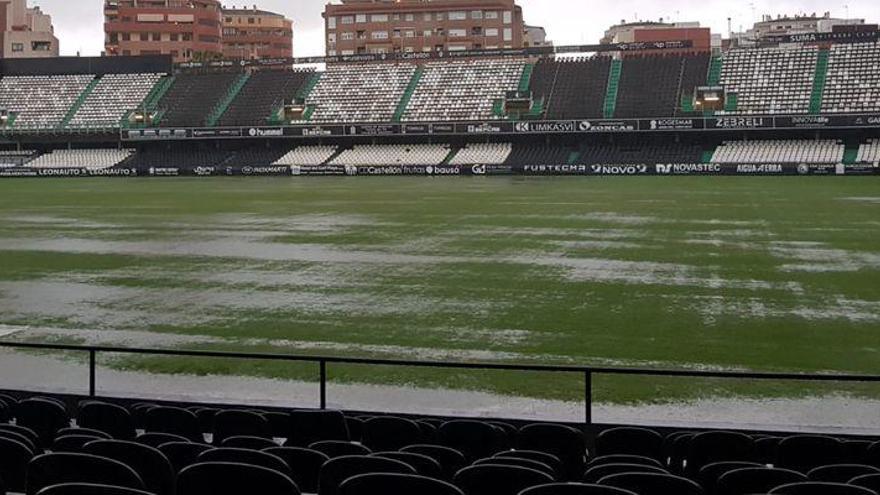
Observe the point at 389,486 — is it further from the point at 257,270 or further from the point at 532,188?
the point at 532,188

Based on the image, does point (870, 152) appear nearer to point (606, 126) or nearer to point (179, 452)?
point (606, 126)

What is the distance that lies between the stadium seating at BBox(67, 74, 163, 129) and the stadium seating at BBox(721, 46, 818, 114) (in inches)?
2293

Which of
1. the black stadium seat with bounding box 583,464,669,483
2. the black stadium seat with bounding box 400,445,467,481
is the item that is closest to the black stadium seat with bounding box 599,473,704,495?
the black stadium seat with bounding box 583,464,669,483

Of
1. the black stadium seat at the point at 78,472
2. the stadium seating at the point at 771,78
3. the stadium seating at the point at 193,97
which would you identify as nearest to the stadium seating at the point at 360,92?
the stadium seating at the point at 193,97

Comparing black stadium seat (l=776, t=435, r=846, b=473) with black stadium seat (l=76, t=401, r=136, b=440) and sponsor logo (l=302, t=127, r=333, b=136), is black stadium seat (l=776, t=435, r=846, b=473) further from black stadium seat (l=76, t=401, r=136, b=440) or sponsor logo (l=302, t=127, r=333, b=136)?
sponsor logo (l=302, t=127, r=333, b=136)

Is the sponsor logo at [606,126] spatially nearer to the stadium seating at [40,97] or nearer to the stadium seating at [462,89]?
the stadium seating at [462,89]

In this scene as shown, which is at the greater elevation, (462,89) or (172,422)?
(462,89)

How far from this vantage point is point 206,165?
8900cm

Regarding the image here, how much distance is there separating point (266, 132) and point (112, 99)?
2051cm

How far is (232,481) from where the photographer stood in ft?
16.4

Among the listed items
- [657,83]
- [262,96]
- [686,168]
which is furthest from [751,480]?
[262,96]

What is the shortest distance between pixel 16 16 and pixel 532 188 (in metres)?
130

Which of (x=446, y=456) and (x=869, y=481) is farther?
(x=446, y=456)

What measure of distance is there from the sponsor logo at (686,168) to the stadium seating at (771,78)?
8.47 metres
